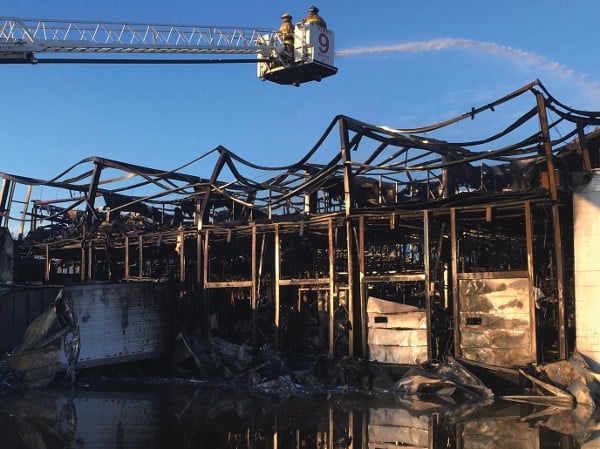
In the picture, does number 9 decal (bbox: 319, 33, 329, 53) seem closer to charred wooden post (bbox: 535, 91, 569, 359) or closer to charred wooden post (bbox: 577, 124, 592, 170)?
charred wooden post (bbox: 577, 124, 592, 170)

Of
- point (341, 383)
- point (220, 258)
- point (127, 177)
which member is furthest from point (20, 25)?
point (341, 383)

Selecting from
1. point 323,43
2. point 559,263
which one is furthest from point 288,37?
point 559,263

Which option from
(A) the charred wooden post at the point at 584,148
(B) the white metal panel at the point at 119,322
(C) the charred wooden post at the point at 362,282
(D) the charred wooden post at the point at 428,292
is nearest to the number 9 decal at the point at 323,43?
(B) the white metal panel at the point at 119,322

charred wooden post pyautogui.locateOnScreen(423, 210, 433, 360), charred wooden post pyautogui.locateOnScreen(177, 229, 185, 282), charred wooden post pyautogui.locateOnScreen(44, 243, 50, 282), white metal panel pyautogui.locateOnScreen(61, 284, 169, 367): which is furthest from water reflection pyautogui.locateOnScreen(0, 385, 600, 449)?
charred wooden post pyautogui.locateOnScreen(44, 243, 50, 282)

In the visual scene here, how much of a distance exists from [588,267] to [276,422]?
839 cm

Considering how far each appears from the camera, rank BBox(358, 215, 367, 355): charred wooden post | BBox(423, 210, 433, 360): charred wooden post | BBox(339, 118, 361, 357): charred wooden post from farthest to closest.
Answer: BBox(339, 118, 361, 357): charred wooden post → BBox(358, 215, 367, 355): charred wooden post → BBox(423, 210, 433, 360): charred wooden post

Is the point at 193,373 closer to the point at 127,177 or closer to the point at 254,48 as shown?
the point at 127,177

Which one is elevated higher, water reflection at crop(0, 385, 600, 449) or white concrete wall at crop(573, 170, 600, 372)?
white concrete wall at crop(573, 170, 600, 372)

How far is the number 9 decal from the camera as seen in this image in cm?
3334

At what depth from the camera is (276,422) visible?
11961mm

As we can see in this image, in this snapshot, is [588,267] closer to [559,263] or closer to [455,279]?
[559,263]

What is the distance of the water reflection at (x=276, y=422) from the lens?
33.3 feet

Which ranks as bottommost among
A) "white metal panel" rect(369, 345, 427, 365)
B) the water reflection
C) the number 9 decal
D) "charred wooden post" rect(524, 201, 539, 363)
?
the water reflection

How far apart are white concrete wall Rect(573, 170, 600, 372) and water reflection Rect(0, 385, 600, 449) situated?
2.35 m
